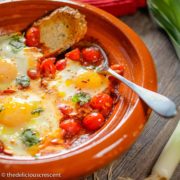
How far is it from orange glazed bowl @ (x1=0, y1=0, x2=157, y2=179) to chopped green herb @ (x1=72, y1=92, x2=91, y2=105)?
5.6 inches

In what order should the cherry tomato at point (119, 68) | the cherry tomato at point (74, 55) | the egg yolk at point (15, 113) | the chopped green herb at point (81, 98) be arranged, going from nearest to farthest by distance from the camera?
the egg yolk at point (15, 113), the chopped green herb at point (81, 98), the cherry tomato at point (119, 68), the cherry tomato at point (74, 55)

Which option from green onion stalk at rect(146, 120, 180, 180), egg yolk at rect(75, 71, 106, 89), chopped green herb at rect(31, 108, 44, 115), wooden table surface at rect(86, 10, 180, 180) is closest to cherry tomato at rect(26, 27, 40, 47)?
egg yolk at rect(75, 71, 106, 89)

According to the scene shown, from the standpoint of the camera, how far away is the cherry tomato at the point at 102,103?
198cm

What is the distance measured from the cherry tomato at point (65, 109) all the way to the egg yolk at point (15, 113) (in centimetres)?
14

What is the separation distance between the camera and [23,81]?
6.85 feet

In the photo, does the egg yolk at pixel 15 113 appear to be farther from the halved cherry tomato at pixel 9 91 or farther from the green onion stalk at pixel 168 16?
the green onion stalk at pixel 168 16

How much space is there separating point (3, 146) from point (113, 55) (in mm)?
739

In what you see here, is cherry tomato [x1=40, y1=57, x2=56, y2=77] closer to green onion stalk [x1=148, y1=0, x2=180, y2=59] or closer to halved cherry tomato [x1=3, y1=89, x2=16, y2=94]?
halved cherry tomato [x1=3, y1=89, x2=16, y2=94]

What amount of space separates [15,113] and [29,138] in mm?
147

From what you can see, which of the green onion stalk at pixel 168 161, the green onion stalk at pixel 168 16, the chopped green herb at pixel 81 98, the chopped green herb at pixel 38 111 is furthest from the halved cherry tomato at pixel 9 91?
the green onion stalk at pixel 168 16

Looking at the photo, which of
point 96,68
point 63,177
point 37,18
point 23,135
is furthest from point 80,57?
point 63,177

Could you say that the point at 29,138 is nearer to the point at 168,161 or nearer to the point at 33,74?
the point at 33,74

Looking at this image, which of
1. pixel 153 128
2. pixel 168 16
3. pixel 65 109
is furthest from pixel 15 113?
pixel 168 16

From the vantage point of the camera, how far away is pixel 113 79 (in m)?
2.09
